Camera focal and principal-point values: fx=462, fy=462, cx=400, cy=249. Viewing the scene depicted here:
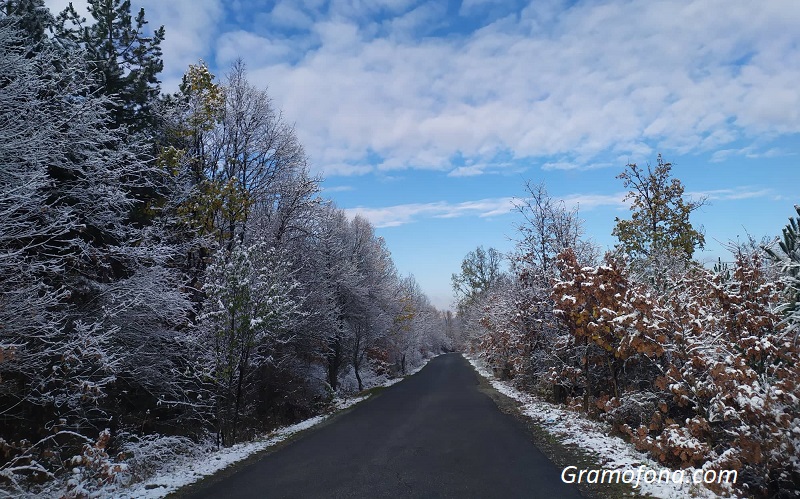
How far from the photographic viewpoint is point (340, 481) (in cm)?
754

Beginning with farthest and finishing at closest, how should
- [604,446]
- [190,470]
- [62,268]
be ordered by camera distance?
1. [62,268]
2. [604,446]
3. [190,470]

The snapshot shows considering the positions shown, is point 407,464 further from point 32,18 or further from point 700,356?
point 32,18

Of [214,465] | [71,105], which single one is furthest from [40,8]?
[214,465]

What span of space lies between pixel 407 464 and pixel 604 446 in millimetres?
3845

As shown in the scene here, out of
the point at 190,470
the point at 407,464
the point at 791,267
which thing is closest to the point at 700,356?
the point at 791,267

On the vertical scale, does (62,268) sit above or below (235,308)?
above

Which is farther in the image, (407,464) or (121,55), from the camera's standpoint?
(121,55)

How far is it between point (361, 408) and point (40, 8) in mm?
15981

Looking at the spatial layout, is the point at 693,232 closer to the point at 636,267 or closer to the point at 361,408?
the point at 636,267

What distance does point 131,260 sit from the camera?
37.5 ft

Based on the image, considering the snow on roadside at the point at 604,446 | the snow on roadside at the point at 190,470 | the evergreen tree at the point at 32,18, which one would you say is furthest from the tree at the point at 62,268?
A: the snow on roadside at the point at 604,446

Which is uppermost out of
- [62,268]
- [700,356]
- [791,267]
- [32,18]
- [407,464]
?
[32,18]

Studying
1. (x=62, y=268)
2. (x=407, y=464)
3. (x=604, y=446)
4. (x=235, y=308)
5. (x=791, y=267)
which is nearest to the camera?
(x=791, y=267)

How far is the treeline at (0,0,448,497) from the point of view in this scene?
8023mm
